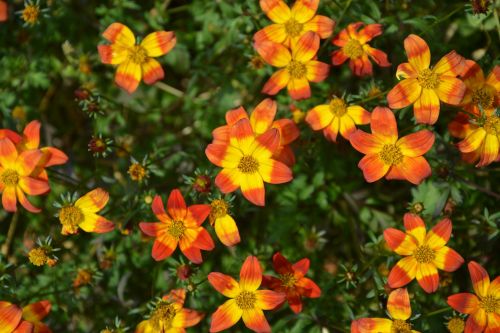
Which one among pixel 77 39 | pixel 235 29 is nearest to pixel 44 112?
pixel 77 39

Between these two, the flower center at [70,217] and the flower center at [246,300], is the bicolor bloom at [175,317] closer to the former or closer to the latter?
the flower center at [246,300]

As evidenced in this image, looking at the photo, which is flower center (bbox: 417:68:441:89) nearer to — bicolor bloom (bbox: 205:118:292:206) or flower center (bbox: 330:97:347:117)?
flower center (bbox: 330:97:347:117)

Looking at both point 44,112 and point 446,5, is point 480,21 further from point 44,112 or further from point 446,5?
point 44,112

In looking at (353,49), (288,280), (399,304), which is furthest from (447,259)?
(353,49)

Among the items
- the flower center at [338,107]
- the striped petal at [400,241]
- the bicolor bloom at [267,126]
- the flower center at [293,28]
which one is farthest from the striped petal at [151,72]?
the striped petal at [400,241]

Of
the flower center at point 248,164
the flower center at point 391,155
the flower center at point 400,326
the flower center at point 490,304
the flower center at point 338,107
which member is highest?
the flower center at point 338,107

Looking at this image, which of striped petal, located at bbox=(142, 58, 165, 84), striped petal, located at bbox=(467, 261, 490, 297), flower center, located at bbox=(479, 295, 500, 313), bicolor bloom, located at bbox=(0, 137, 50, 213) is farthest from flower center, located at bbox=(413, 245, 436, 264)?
bicolor bloom, located at bbox=(0, 137, 50, 213)
